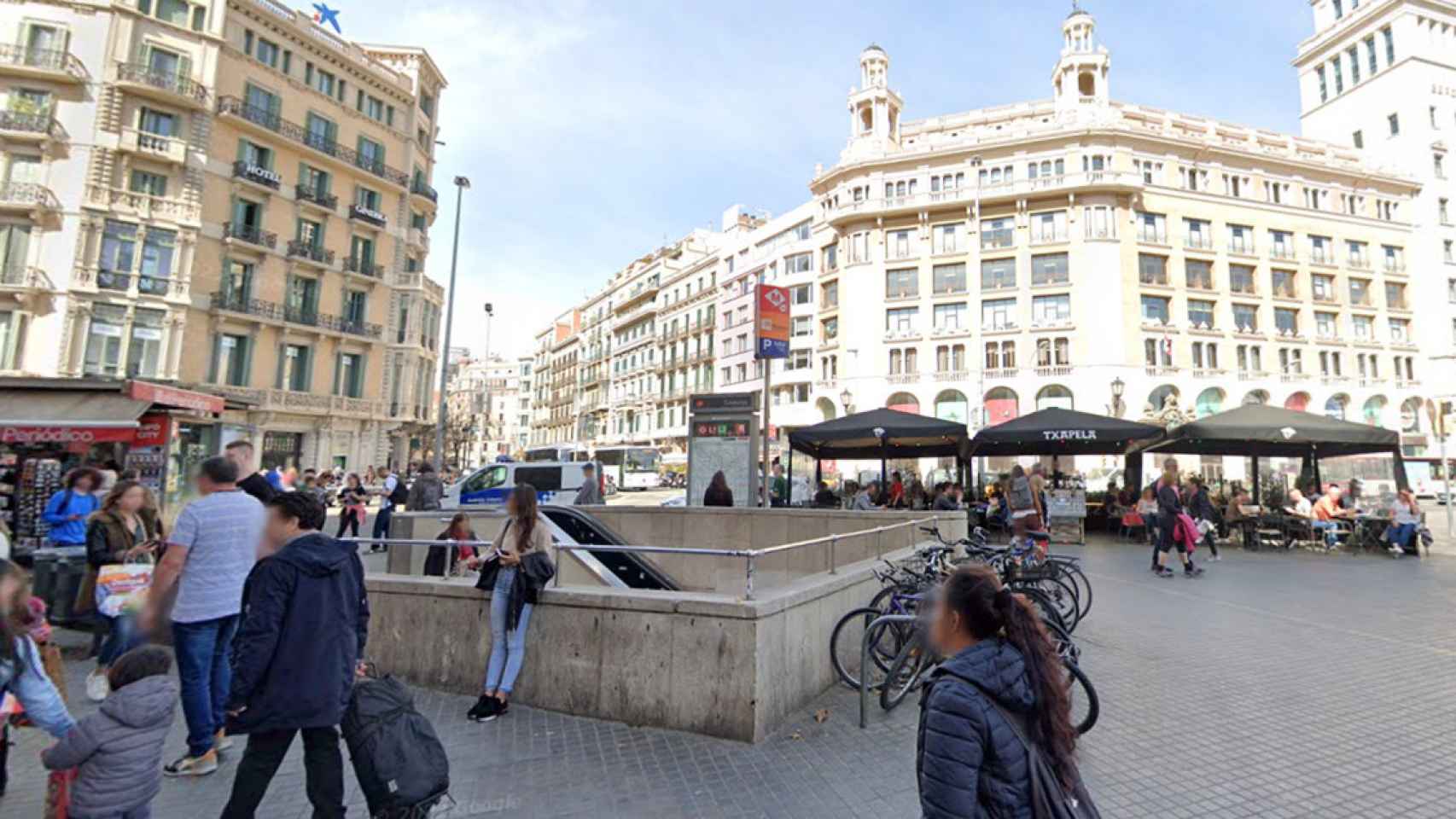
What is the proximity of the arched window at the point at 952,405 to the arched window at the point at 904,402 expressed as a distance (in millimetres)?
1335

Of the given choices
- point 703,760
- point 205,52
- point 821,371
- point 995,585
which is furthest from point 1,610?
point 821,371

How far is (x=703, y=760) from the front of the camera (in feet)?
13.4

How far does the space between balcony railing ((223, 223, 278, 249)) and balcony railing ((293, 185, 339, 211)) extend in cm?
251

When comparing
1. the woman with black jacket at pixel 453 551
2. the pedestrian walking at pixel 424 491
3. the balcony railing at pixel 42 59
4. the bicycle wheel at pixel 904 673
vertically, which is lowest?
the bicycle wheel at pixel 904 673

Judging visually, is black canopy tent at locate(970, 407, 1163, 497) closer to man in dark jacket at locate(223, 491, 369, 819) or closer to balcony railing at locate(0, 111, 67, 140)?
man in dark jacket at locate(223, 491, 369, 819)

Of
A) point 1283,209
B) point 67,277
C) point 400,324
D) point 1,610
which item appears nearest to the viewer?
point 1,610

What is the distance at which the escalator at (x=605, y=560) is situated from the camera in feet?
25.0

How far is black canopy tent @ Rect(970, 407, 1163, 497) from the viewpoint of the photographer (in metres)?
15.1

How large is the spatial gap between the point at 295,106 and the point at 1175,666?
135 feet

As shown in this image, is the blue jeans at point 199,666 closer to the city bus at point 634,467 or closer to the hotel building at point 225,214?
the hotel building at point 225,214

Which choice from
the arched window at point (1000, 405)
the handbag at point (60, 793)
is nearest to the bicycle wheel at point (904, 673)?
the handbag at point (60, 793)

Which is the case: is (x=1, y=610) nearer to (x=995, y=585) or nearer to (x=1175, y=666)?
(x=995, y=585)

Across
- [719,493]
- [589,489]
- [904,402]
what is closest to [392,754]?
[719,493]

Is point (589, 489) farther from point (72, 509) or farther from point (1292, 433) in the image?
point (1292, 433)
